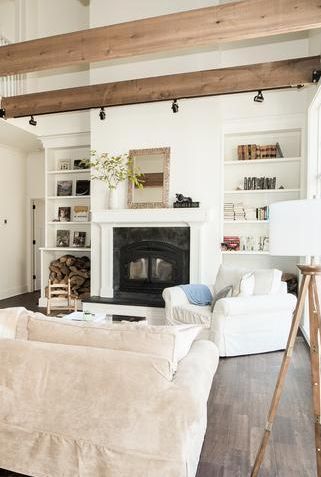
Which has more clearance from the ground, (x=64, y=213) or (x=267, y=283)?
(x=64, y=213)

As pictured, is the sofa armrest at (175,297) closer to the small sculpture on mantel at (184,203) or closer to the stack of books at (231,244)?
the small sculpture on mantel at (184,203)

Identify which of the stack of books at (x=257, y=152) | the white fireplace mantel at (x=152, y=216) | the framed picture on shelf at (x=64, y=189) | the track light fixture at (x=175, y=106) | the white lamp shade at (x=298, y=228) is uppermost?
the track light fixture at (x=175, y=106)

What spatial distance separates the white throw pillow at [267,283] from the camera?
380cm

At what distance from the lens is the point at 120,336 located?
1.65 metres

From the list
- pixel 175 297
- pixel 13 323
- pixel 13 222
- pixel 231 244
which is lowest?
pixel 175 297

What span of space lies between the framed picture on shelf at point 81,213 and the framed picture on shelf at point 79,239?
0.95 feet

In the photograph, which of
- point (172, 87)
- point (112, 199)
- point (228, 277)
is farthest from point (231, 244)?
point (172, 87)

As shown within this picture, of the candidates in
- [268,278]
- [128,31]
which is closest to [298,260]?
[268,278]

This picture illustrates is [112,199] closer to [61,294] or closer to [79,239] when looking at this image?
[79,239]

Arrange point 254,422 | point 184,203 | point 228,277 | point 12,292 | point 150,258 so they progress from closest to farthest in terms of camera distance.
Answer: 1. point 254,422
2. point 228,277
3. point 184,203
4. point 150,258
5. point 12,292

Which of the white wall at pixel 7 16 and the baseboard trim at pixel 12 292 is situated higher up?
the white wall at pixel 7 16

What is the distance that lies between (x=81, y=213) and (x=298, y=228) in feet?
17.2

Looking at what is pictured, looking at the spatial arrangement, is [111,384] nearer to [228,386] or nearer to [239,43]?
[228,386]

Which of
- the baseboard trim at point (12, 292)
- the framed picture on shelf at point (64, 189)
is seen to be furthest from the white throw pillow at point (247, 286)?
the baseboard trim at point (12, 292)
